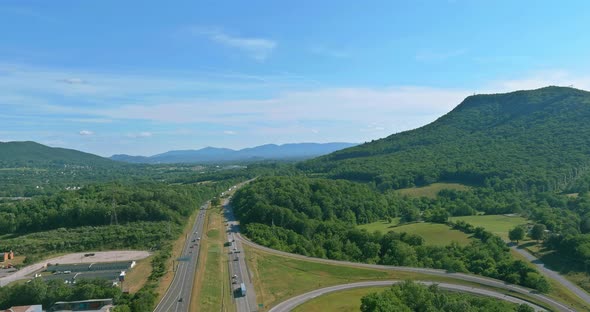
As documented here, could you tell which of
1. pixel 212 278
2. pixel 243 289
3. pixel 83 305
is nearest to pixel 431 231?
pixel 243 289

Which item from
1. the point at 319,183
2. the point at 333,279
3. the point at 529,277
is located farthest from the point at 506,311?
the point at 319,183

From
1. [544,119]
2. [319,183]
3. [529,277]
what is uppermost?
[544,119]

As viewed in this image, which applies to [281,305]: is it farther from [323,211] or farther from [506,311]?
[323,211]

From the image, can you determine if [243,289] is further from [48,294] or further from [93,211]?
[93,211]

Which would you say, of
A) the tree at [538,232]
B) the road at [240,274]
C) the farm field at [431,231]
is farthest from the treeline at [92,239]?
the tree at [538,232]

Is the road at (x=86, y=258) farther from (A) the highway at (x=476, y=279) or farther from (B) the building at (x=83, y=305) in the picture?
(A) the highway at (x=476, y=279)

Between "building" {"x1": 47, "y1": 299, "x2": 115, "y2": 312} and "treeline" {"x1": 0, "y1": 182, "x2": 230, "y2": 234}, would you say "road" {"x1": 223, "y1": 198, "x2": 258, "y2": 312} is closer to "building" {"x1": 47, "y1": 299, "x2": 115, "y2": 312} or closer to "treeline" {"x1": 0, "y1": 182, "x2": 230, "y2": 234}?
"building" {"x1": 47, "y1": 299, "x2": 115, "y2": 312}
